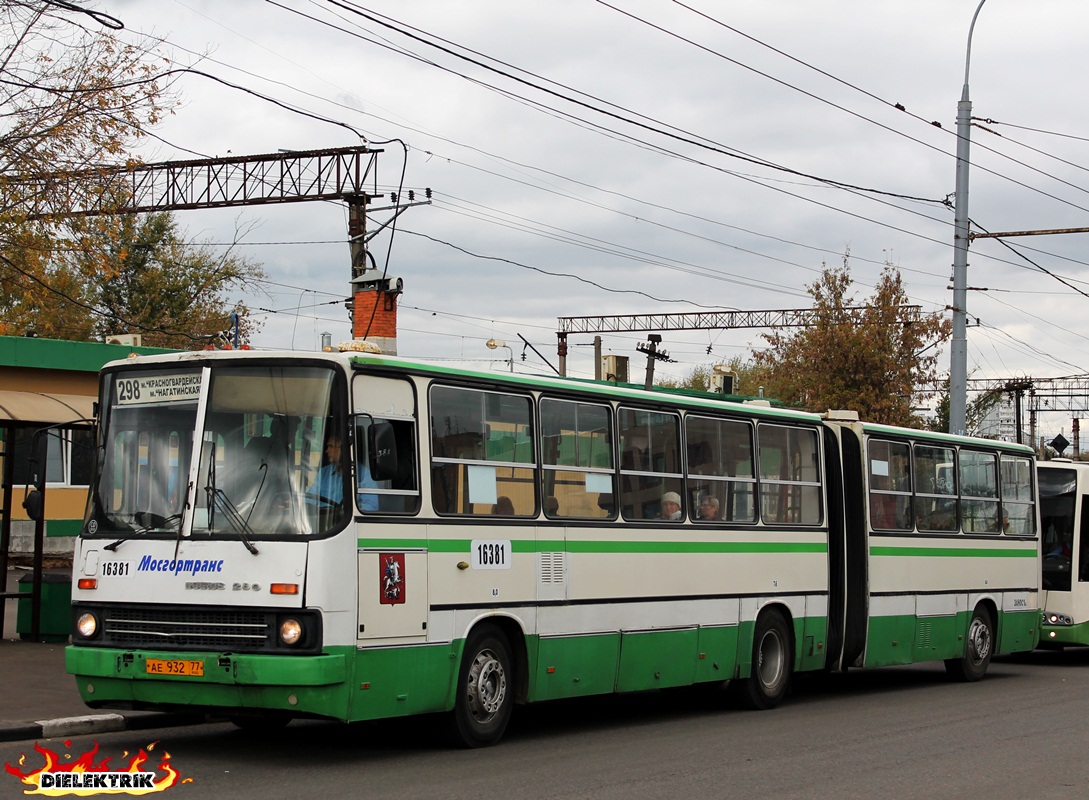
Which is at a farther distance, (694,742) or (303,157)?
(303,157)

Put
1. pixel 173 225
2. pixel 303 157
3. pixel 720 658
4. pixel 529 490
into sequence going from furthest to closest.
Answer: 1. pixel 173 225
2. pixel 303 157
3. pixel 720 658
4. pixel 529 490

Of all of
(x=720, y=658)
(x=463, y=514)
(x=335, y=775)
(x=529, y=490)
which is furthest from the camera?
(x=720, y=658)

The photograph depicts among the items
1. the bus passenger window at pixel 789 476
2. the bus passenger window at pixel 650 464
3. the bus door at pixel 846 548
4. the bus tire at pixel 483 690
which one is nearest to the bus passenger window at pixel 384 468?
the bus tire at pixel 483 690

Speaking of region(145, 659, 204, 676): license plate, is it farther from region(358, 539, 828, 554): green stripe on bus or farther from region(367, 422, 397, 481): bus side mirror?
region(367, 422, 397, 481): bus side mirror

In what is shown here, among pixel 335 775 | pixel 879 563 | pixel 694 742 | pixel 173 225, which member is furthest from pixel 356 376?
pixel 173 225

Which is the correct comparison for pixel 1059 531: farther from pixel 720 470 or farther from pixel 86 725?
pixel 86 725

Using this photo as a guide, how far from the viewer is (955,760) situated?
461 inches

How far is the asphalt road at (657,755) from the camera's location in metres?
9.83

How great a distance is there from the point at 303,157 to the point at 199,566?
21015 millimetres

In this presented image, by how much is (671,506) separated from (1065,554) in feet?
35.8

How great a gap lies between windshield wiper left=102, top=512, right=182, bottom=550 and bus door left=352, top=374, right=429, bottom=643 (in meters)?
1.42

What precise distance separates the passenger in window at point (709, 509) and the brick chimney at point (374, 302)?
9279 millimetres

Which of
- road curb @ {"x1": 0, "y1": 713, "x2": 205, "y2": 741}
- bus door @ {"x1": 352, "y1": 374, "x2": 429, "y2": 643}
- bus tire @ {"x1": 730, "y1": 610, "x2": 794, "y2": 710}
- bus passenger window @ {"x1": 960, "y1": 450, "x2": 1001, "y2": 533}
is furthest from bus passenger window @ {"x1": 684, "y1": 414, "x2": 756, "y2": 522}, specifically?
road curb @ {"x1": 0, "y1": 713, "x2": 205, "y2": 741}

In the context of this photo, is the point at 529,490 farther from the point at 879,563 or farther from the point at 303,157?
the point at 303,157
